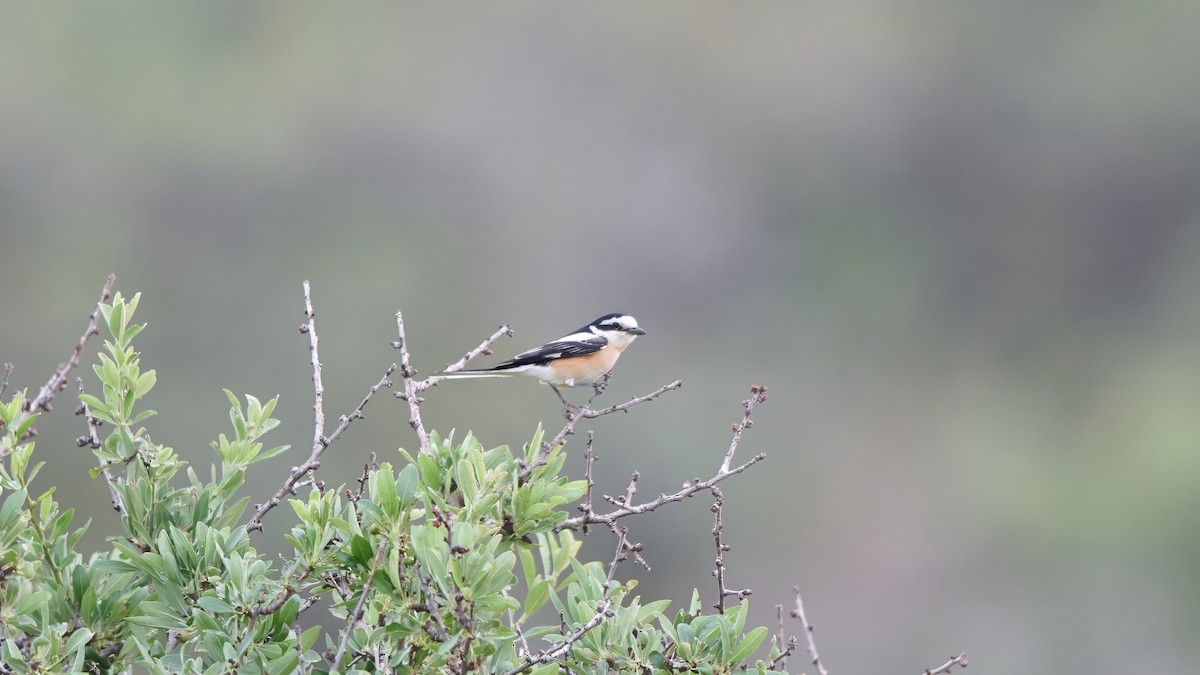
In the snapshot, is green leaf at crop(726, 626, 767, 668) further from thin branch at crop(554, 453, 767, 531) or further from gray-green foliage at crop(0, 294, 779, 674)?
thin branch at crop(554, 453, 767, 531)

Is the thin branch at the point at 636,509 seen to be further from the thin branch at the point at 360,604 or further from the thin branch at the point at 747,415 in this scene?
the thin branch at the point at 360,604

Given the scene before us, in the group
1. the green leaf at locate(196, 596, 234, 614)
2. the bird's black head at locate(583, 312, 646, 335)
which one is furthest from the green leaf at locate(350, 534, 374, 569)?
the bird's black head at locate(583, 312, 646, 335)

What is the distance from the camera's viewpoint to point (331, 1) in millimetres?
27188

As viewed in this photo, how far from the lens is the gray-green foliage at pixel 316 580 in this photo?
2.81m

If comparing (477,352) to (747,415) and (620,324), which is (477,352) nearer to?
(747,415)

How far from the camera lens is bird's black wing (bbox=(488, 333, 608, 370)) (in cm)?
746

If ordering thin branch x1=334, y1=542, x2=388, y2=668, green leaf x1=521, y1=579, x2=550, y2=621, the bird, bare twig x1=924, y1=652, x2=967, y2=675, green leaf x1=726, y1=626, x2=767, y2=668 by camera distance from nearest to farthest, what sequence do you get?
thin branch x1=334, y1=542, x2=388, y2=668, green leaf x1=521, y1=579, x2=550, y2=621, green leaf x1=726, y1=626, x2=767, y2=668, bare twig x1=924, y1=652, x2=967, y2=675, the bird

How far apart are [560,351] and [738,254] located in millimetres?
20416

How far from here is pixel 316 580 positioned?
305cm

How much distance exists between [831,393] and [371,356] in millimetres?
9917

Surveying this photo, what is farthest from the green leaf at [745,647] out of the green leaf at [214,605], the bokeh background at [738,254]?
the bokeh background at [738,254]

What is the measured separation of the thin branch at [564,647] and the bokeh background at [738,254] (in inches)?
570

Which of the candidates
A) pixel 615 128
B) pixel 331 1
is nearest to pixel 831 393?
pixel 615 128

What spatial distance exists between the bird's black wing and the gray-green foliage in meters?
4.03
